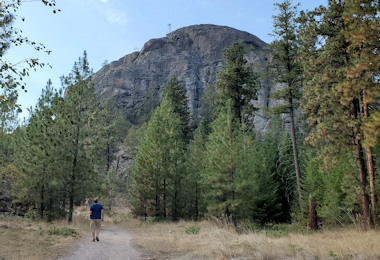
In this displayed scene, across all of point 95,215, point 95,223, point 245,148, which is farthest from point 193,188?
point 95,215

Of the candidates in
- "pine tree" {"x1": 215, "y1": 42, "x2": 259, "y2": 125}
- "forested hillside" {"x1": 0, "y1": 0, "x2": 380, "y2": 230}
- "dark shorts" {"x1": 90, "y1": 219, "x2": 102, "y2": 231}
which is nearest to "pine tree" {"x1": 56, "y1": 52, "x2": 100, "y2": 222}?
"forested hillside" {"x1": 0, "y1": 0, "x2": 380, "y2": 230}

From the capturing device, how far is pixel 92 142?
19859mm

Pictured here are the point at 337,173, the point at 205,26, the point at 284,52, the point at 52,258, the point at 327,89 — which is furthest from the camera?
the point at 205,26

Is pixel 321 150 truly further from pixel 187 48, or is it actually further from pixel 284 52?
pixel 187 48

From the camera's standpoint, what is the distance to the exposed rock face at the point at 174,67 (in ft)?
274

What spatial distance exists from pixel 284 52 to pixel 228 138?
355 inches

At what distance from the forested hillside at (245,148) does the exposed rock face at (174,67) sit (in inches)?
1817

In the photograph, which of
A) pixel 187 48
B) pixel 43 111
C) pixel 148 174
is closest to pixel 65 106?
pixel 43 111

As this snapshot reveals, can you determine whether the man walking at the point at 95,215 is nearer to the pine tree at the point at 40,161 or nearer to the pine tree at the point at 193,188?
the pine tree at the point at 40,161

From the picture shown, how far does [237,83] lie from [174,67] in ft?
226

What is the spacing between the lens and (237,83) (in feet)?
93.0

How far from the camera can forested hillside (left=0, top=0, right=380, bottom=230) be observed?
44.6 feet

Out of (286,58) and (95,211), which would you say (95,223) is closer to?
(95,211)

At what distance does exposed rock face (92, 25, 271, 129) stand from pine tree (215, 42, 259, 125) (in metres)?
41.1
